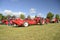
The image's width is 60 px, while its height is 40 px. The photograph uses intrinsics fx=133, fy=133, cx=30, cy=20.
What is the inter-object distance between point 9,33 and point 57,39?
921mm

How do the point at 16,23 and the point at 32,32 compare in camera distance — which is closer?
the point at 32,32

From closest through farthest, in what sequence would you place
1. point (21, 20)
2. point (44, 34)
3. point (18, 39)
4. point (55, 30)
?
1. point (18, 39)
2. point (44, 34)
3. point (55, 30)
4. point (21, 20)

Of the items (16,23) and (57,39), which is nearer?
(57,39)

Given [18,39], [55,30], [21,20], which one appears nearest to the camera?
[18,39]

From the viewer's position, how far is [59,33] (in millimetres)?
2645

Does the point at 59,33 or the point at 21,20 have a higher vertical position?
the point at 21,20

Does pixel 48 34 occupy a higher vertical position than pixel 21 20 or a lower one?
lower

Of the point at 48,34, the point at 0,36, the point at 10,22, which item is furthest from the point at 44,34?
the point at 10,22

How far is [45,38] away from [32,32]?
34 centimetres

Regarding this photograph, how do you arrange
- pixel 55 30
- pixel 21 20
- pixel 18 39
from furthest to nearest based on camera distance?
pixel 21 20 → pixel 55 30 → pixel 18 39

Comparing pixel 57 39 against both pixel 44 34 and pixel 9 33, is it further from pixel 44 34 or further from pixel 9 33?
pixel 9 33

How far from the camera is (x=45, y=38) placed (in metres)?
2.43

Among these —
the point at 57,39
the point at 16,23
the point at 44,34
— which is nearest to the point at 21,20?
the point at 16,23

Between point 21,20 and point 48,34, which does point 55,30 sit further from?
point 21,20
